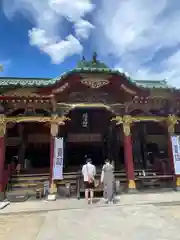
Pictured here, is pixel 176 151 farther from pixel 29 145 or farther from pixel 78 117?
pixel 29 145

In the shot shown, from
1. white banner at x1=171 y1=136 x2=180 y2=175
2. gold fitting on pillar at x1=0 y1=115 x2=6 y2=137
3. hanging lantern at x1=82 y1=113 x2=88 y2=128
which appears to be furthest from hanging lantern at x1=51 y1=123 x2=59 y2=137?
white banner at x1=171 y1=136 x2=180 y2=175

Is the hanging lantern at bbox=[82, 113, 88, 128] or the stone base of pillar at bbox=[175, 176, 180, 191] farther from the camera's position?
the hanging lantern at bbox=[82, 113, 88, 128]

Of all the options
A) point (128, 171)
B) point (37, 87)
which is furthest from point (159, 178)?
point (37, 87)

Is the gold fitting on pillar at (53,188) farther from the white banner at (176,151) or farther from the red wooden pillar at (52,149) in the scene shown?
the white banner at (176,151)

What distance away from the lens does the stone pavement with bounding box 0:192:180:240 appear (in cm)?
504

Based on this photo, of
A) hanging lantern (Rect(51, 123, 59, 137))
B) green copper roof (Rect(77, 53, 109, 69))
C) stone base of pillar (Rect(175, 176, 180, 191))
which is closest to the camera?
hanging lantern (Rect(51, 123, 59, 137))

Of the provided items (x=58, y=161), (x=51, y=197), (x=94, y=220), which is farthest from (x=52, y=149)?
(x=94, y=220)

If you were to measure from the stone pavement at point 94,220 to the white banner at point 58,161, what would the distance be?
1.20 meters

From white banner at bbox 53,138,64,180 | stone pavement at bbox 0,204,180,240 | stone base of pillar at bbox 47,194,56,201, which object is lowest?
stone pavement at bbox 0,204,180,240

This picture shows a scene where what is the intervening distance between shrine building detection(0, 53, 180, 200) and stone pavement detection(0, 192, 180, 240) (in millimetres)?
1982

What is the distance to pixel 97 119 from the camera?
14734mm

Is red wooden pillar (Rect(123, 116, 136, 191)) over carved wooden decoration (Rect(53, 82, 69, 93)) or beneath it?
beneath

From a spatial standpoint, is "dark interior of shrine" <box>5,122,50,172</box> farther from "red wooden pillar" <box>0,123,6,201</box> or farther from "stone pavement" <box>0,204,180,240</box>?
"stone pavement" <box>0,204,180,240</box>

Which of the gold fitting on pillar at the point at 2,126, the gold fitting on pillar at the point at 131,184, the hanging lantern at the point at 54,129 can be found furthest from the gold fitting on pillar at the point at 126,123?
the gold fitting on pillar at the point at 2,126
